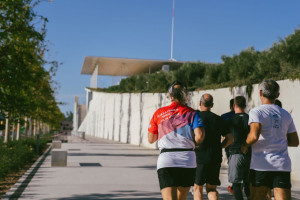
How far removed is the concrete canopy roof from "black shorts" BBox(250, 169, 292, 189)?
46.6m

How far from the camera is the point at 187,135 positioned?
441cm

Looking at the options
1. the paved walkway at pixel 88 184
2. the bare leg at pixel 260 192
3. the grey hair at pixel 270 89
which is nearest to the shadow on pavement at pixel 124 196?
the paved walkway at pixel 88 184

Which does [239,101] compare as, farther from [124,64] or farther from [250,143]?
[124,64]

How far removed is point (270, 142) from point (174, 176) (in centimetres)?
101

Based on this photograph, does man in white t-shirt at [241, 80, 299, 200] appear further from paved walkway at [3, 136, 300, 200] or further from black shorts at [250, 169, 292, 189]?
paved walkway at [3, 136, 300, 200]

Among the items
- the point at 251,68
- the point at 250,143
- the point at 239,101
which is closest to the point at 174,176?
the point at 250,143

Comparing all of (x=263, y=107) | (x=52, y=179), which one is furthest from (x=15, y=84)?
(x=263, y=107)

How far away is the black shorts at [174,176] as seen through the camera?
4344 millimetres

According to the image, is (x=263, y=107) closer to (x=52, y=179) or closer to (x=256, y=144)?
(x=256, y=144)

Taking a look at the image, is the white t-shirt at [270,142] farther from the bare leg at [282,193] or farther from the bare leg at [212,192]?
the bare leg at [212,192]

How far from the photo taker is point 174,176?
4.35 metres

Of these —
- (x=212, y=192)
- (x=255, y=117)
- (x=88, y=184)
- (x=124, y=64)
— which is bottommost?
(x=88, y=184)

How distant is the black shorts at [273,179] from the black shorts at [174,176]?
27.1 inches

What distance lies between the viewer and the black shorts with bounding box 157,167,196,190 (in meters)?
4.34
